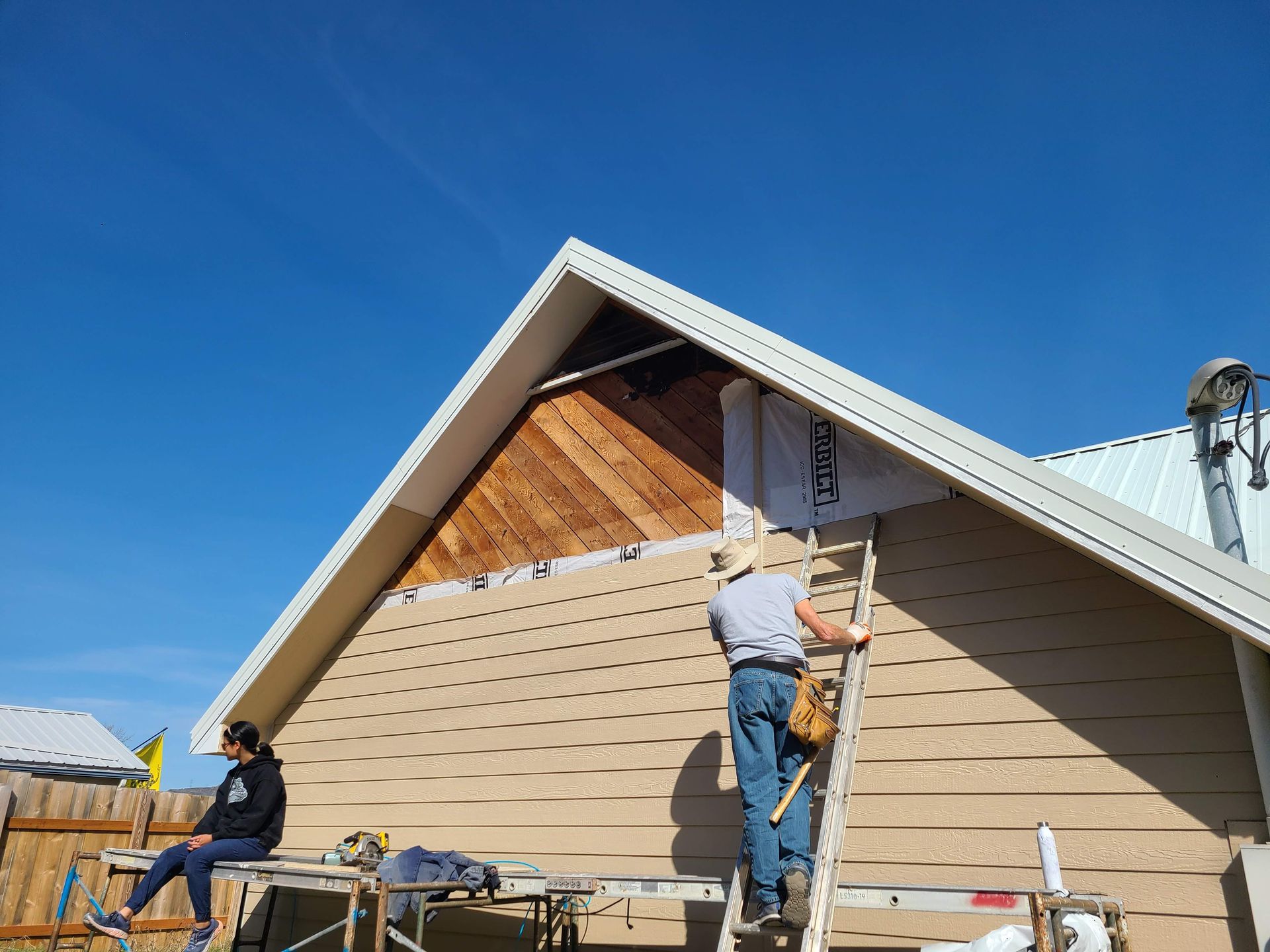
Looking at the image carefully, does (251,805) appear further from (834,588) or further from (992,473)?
(992,473)

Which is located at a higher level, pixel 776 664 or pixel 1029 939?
pixel 776 664

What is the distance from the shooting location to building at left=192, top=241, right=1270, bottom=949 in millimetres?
4043

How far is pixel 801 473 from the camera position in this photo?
227 inches

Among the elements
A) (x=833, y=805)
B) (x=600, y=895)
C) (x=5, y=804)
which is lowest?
(x=600, y=895)

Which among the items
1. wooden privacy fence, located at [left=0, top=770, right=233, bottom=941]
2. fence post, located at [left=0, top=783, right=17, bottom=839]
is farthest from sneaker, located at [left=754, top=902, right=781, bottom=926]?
fence post, located at [left=0, top=783, right=17, bottom=839]

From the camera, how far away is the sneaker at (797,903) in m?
3.57

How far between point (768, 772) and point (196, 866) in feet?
11.9

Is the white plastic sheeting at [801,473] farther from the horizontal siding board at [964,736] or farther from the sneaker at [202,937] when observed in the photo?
the sneaker at [202,937]

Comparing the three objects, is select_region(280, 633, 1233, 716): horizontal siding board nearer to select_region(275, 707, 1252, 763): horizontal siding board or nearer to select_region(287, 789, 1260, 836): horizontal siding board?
select_region(275, 707, 1252, 763): horizontal siding board

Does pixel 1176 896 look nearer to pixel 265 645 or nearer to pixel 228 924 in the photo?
pixel 265 645

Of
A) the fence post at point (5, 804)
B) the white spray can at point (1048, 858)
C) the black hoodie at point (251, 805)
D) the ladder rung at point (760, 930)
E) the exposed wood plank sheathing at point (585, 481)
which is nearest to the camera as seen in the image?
the white spray can at point (1048, 858)

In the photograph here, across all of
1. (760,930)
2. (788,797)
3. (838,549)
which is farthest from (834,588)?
(760,930)

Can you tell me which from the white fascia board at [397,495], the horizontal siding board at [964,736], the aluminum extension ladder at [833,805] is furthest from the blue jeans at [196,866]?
the aluminum extension ladder at [833,805]

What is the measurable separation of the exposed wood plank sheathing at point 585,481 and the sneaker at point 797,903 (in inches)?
106
